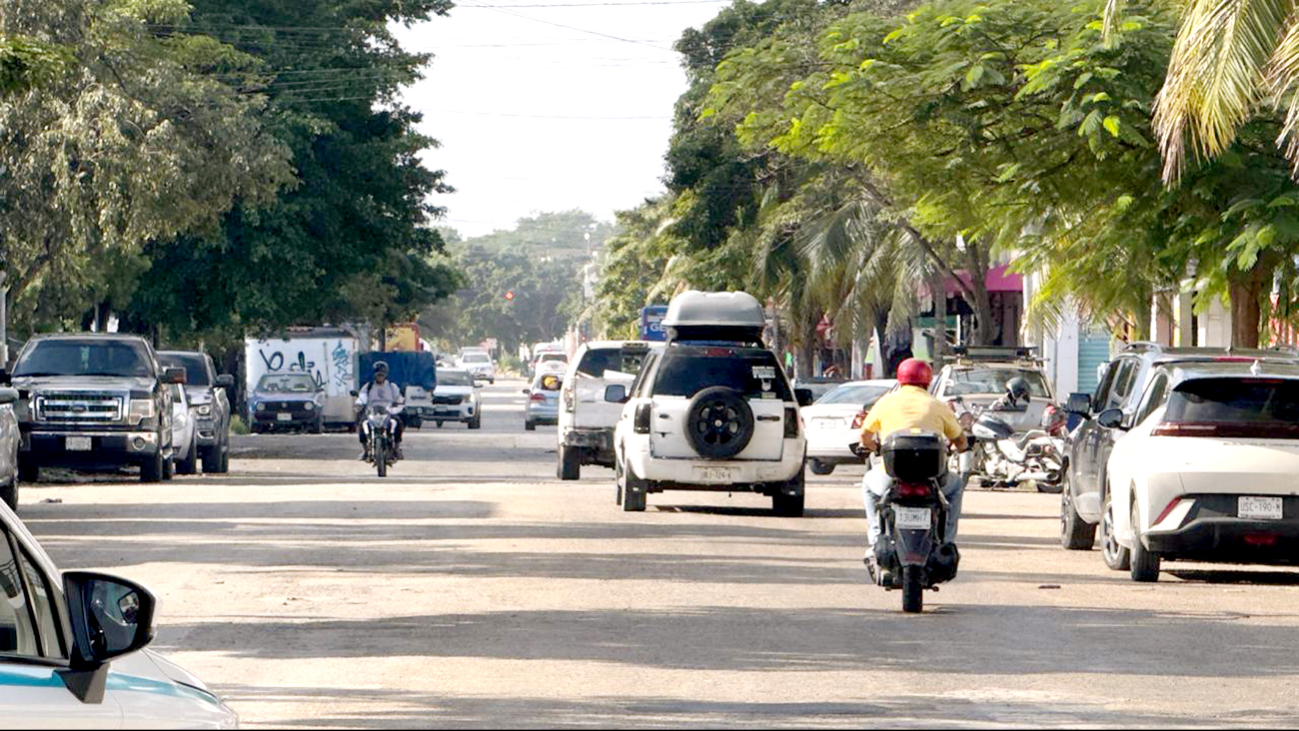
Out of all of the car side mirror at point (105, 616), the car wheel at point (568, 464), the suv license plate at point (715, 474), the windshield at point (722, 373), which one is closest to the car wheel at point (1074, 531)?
the suv license plate at point (715, 474)

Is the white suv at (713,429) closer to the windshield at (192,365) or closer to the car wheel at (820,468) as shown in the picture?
the car wheel at (820,468)

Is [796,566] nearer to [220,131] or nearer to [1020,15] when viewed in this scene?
[1020,15]

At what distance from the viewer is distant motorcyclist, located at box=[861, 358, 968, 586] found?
14.6 metres

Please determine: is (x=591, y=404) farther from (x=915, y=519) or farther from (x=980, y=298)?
(x=915, y=519)

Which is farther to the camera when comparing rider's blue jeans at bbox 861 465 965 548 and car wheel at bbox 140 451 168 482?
car wheel at bbox 140 451 168 482

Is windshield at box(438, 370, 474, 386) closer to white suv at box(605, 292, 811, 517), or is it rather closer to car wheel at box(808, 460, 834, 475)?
car wheel at box(808, 460, 834, 475)

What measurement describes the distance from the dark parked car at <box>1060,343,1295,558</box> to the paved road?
35cm

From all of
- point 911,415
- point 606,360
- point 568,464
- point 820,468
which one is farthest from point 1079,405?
point 820,468

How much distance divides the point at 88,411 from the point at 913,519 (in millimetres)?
17766

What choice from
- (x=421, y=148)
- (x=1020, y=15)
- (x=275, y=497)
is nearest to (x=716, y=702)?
(x=1020, y=15)

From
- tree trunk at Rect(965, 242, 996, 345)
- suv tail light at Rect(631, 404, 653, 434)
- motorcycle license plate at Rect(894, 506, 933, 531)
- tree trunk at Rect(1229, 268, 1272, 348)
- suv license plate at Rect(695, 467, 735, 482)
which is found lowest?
suv license plate at Rect(695, 467, 735, 482)

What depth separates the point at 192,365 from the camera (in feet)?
119

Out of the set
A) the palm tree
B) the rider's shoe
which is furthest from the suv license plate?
the rider's shoe

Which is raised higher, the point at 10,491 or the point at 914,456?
the point at 914,456
